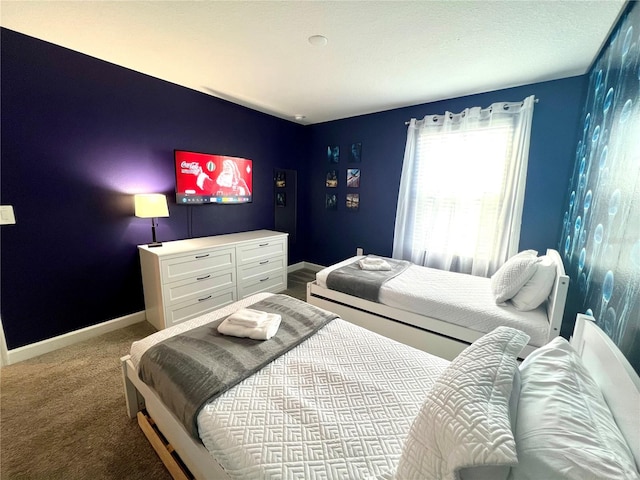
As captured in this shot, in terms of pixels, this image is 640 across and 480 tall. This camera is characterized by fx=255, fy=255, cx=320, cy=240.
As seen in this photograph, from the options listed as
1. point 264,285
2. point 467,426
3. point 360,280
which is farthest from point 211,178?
point 467,426

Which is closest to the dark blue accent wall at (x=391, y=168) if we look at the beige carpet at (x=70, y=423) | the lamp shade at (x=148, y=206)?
the lamp shade at (x=148, y=206)

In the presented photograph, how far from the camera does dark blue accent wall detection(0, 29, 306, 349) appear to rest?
Answer: 1.94 metres

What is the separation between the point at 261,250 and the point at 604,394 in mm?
2932

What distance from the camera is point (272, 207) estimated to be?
13.3 feet

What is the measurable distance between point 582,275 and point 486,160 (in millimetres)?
1507

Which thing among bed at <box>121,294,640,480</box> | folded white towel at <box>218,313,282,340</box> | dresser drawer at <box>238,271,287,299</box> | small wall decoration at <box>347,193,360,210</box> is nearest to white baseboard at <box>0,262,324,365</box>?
dresser drawer at <box>238,271,287,299</box>

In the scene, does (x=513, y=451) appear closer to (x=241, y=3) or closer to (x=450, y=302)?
(x=450, y=302)

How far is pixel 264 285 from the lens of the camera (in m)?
3.34

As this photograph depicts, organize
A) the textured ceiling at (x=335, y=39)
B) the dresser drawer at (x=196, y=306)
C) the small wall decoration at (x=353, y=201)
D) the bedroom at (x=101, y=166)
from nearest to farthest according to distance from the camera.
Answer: the textured ceiling at (x=335, y=39)
the bedroom at (x=101, y=166)
the dresser drawer at (x=196, y=306)
the small wall decoration at (x=353, y=201)

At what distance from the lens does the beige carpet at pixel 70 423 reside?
1.28 meters

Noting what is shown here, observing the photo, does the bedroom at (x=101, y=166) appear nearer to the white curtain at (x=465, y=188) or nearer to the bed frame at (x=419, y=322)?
the white curtain at (x=465, y=188)

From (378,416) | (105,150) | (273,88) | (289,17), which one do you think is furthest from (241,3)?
(378,416)

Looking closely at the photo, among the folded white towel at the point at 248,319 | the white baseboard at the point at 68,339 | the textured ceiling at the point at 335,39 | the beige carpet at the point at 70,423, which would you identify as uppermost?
the textured ceiling at the point at 335,39

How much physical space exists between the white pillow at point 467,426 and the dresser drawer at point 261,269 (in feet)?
8.43
